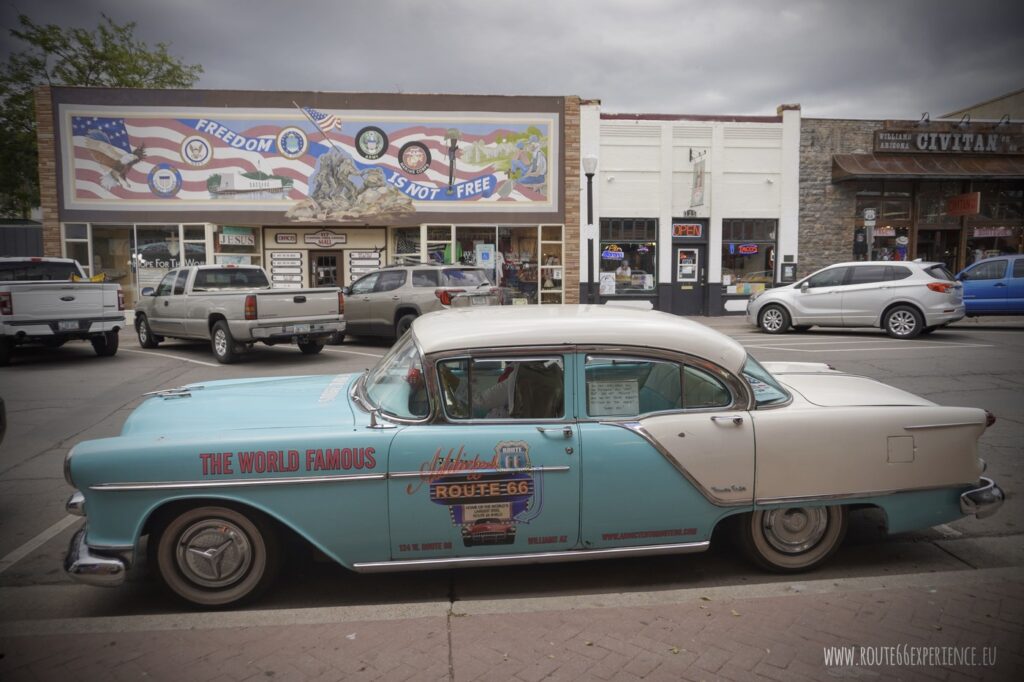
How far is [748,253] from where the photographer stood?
22.0 m

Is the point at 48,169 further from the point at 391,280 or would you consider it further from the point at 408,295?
the point at 408,295

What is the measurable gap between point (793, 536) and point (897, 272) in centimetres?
1296

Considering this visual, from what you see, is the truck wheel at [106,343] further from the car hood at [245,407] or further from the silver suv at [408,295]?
the car hood at [245,407]

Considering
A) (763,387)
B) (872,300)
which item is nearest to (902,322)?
(872,300)

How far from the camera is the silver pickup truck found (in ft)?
37.3

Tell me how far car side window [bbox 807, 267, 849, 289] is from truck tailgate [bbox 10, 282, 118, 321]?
580 inches

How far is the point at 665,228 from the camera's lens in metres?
21.5

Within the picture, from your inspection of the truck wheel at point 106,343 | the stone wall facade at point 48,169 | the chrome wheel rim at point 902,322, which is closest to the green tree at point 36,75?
the stone wall facade at point 48,169

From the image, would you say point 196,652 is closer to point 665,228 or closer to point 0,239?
point 665,228

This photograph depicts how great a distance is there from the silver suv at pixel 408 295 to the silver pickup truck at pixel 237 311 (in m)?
1.76

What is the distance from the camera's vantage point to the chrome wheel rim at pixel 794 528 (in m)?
3.68

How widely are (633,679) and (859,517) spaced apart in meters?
2.64

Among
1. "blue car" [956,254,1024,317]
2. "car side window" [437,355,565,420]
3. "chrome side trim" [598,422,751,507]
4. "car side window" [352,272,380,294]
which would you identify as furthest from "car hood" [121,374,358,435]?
"blue car" [956,254,1024,317]

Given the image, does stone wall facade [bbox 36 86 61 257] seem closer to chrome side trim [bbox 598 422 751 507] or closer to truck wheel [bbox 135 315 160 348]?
truck wheel [bbox 135 315 160 348]
